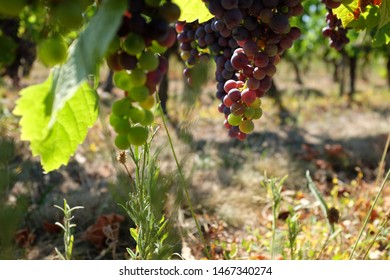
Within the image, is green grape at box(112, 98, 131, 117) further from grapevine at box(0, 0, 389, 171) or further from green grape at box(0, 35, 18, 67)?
green grape at box(0, 35, 18, 67)

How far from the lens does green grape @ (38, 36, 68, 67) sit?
1.85ft

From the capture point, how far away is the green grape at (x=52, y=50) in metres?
0.56

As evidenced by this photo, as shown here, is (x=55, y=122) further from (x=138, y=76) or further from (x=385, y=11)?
(x=385, y=11)

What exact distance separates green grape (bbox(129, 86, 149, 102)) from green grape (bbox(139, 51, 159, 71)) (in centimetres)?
3

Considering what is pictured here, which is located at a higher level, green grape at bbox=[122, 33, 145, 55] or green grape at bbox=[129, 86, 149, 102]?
green grape at bbox=[122, 33, 145, 55]

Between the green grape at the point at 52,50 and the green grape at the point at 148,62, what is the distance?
103 mm

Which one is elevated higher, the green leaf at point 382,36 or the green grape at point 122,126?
the green leaf at point 382,36

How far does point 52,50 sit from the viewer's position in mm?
565

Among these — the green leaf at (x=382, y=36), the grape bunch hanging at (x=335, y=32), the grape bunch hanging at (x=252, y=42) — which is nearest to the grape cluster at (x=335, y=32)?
the grape bunch hanging at (x=335, y=32)

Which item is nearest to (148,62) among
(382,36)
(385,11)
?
(385,11)

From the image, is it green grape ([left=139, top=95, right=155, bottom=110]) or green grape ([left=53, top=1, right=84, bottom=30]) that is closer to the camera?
green grape ([left=53, top=1, right=84, bottom=30])

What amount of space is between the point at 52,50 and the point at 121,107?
0.12 metres

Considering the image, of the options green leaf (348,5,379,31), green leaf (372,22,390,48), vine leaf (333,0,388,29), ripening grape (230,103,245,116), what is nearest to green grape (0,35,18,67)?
ripening grape (230,103,245,116)

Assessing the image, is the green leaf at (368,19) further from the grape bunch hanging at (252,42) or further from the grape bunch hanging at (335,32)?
the grape bunch hanging at (252,42)
